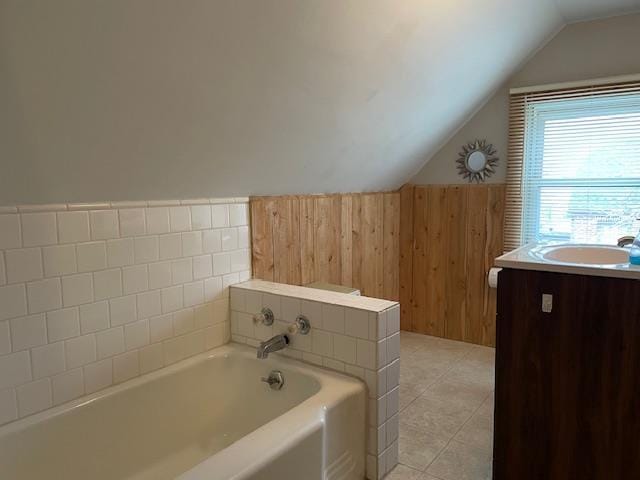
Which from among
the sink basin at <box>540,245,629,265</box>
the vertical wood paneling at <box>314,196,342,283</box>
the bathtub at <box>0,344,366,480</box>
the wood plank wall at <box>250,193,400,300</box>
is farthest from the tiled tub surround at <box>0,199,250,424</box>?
the sink basin at <box>540,245,629,265</box>

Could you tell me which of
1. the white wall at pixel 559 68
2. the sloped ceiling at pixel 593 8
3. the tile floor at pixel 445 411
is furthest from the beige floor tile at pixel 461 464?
the sloped ceiling at pixel 593 8

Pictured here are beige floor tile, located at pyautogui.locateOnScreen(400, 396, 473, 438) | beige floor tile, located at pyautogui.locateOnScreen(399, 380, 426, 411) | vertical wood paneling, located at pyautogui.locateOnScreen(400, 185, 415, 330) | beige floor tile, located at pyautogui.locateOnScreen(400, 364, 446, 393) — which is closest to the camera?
beige floor tile, located at pyautogui.locateOnScreen(400, 396, 473, 438)

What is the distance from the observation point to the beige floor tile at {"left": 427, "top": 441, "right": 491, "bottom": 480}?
7.27 feet

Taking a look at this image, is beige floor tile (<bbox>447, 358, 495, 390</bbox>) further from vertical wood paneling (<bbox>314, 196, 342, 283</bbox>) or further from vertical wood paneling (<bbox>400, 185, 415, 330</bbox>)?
vertical wood paneling (<bbox>314, 196, 342, 283</bbox>)

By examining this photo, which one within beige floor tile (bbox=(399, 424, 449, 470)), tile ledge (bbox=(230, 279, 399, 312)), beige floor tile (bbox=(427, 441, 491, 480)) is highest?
tile ledge (bbox=(230, 279, 399, 312))

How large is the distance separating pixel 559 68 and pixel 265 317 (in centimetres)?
274

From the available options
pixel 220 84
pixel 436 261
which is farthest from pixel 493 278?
pixel 220 84

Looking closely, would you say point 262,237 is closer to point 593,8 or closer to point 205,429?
point 205,429


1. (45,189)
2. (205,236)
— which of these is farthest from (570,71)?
(45,189)

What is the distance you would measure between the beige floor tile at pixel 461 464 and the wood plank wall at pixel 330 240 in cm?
132

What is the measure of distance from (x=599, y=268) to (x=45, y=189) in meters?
2.05

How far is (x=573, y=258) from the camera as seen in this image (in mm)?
2434

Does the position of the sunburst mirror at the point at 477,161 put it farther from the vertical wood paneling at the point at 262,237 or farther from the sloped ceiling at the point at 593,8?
the vertical wood paneling at the point at 262,237

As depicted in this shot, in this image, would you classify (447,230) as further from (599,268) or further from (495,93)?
(599,268)
